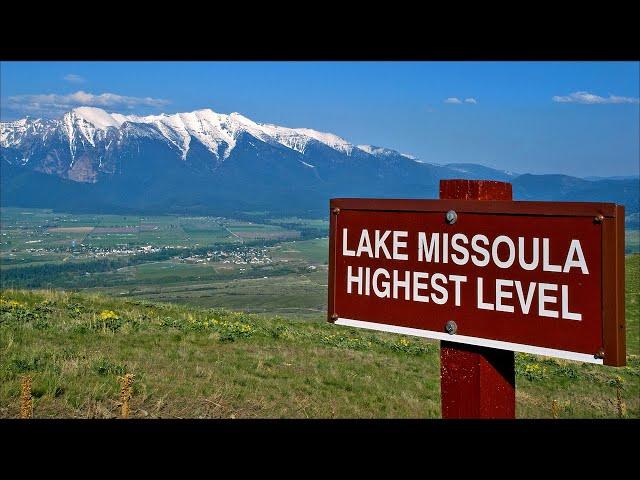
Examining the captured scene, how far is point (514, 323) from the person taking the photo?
2.82 metres

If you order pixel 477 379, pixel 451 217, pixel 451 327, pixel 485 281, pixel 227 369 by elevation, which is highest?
pixel 451 217

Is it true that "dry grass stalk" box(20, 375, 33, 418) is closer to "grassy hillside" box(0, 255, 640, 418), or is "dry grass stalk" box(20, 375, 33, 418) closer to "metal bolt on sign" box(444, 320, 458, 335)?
"grassy hillside" box(0, 255, 640, 418)

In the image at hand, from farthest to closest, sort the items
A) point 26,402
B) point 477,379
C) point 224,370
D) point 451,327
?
point 224,370, point 26,402, point 451,327, point 477,379

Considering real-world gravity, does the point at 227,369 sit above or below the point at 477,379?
below

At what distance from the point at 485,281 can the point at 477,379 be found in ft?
1.44

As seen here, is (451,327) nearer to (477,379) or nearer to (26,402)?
(477,379)

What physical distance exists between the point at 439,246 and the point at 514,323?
50cm

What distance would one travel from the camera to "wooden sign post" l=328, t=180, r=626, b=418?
2.61 metres

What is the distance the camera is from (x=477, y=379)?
282 centimetres

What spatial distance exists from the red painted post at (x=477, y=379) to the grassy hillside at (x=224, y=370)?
174 inches

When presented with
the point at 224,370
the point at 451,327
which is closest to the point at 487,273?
the point at 451,327

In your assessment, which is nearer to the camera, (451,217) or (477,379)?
(477,379)
